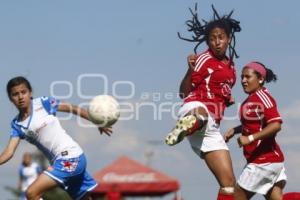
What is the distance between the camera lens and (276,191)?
1041 centimetres

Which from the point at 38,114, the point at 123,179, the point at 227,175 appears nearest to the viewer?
the point at 227,175

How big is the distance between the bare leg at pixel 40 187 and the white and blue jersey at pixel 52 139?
0.19 ft

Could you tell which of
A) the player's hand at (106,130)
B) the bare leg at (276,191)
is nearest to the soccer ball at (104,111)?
the player's hand at (106,130)

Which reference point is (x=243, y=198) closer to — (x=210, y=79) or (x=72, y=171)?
(x=210, y=79)

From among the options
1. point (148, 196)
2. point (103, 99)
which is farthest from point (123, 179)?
point (103, 99)

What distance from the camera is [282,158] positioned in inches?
410

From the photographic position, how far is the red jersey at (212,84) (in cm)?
1038

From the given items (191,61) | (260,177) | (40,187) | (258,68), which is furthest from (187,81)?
(40,187)

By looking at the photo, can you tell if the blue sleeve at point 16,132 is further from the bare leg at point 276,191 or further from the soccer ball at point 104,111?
the bare leg at point 276,191

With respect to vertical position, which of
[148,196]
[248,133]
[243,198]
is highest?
[248,133]

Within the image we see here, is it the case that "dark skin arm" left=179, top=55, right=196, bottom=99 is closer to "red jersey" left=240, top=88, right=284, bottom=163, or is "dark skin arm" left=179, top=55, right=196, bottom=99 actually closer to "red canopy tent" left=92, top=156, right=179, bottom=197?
"red jersey" left=240, top=88, right=284, bottom=163

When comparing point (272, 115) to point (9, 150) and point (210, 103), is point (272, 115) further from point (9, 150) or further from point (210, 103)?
point (9, 150)

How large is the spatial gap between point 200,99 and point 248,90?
21.9 inches

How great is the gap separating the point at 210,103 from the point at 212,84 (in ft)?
0.70
